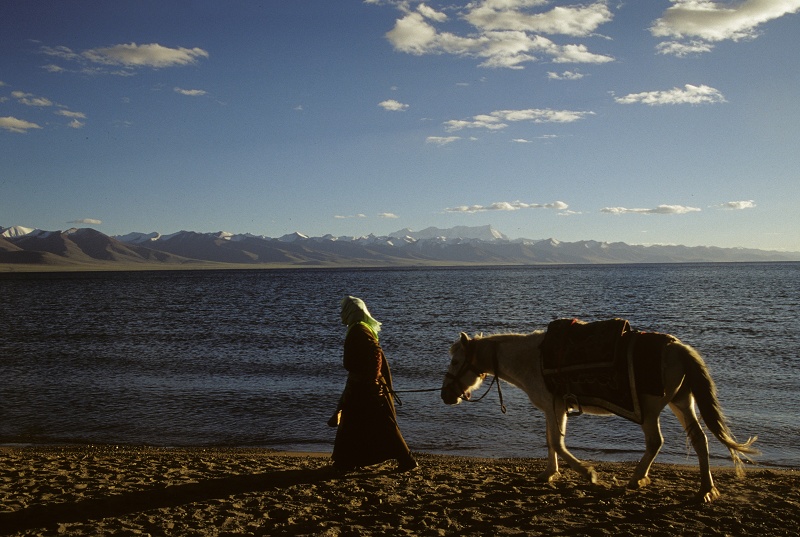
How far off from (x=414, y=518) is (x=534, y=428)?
6205 millimetres

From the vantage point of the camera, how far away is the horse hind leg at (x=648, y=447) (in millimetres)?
6789

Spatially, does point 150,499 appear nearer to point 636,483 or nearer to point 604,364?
point 604,364

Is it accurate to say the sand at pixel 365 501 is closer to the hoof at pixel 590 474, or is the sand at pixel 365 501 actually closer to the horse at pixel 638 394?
the hoof at pixel 590 474

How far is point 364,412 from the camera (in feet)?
25.4

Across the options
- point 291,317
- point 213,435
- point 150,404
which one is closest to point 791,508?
point 213,435

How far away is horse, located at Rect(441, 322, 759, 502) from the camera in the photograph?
21.5 ft

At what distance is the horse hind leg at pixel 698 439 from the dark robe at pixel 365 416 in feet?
10.4

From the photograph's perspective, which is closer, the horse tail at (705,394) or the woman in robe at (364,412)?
the horse tail at (705,394)

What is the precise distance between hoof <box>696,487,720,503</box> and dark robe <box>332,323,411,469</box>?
127 inches

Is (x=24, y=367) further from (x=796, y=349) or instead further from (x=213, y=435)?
(x=796, y=349)

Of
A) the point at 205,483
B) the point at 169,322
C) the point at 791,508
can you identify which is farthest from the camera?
the point at 169,322

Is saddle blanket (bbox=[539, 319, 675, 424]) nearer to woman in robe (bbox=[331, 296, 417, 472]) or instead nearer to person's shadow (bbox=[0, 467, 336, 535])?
woman in robe (bbox=[331, 296, 417, 472])

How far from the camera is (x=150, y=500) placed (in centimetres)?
680

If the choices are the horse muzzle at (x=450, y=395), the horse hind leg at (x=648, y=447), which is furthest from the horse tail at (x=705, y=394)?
the horse muzzle at (x=450, y=395)
